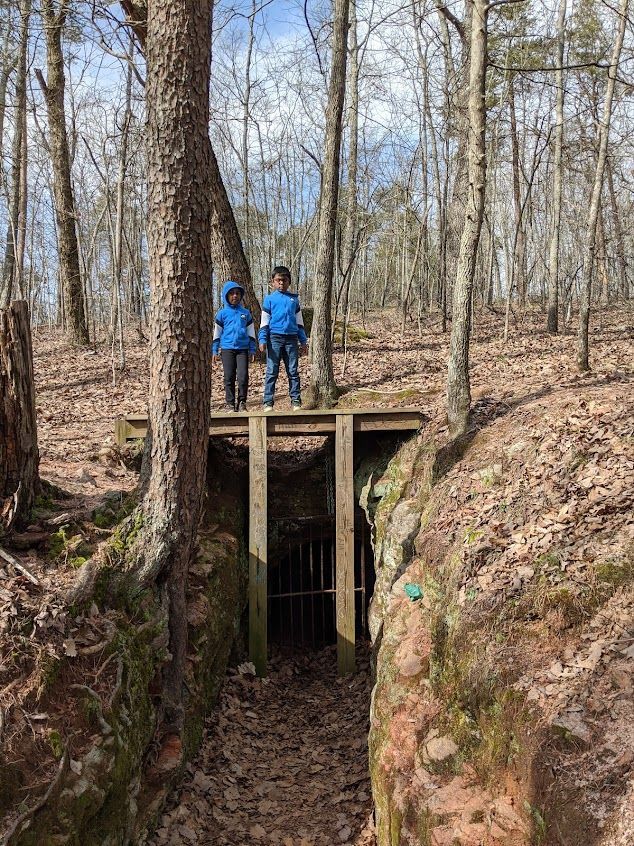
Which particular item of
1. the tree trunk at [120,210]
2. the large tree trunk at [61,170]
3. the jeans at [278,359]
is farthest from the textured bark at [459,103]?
the large tree trunk at [61,170]

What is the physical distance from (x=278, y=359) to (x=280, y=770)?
16.5 ft

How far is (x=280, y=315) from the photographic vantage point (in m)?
8.22

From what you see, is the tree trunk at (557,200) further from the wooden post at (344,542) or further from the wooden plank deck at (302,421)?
the wooden post at (344,542)

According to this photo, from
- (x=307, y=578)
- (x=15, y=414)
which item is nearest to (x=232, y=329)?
(x=15, y=414)

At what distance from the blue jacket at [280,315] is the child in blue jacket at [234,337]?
0.72 feet

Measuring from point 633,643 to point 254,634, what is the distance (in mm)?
5151

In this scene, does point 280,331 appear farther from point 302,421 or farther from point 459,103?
point 459,103

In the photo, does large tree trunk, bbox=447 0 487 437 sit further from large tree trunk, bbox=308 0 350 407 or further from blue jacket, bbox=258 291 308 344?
large tree trunk, bbox=308 0 350 407

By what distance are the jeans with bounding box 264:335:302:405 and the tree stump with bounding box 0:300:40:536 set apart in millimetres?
3840

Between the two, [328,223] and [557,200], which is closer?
[328,223]

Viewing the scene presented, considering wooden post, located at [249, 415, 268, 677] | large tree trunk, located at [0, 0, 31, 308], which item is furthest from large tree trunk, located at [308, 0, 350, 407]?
large tree trunk, located at [0, 0, 31, 308]

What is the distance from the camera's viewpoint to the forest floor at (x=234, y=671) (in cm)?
392

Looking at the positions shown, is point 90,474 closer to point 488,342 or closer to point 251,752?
point 251,752

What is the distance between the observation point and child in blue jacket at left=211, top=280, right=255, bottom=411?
8.26 meters
